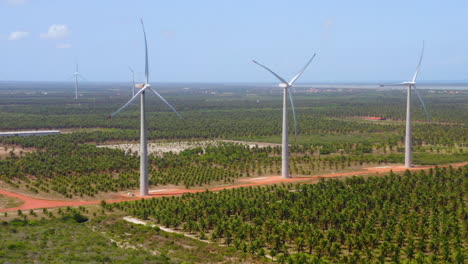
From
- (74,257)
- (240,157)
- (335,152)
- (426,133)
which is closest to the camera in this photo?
(74,257)

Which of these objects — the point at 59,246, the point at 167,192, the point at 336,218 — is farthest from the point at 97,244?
the point at 167,192

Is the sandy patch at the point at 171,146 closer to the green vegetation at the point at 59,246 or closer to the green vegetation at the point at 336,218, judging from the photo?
the green vegetation at the point at 336,218

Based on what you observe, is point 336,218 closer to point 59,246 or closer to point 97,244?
point 97,244

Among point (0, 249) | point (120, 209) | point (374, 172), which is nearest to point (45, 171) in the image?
point (120, 209)

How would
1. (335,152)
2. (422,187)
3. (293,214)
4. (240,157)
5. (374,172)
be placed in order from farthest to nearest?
(335,152), (240,157), (374,172), (422,187), (293,214)

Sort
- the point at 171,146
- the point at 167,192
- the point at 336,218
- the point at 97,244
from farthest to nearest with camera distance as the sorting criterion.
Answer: the point at 171,146 < the point at 167,192 < the point at 336,218 < the point at 97,244

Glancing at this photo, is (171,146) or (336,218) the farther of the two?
(171,146)

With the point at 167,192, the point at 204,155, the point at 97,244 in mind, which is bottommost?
the point at 167,192

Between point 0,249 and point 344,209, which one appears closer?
point 0,249

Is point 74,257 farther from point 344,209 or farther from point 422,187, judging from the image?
point 422,187
